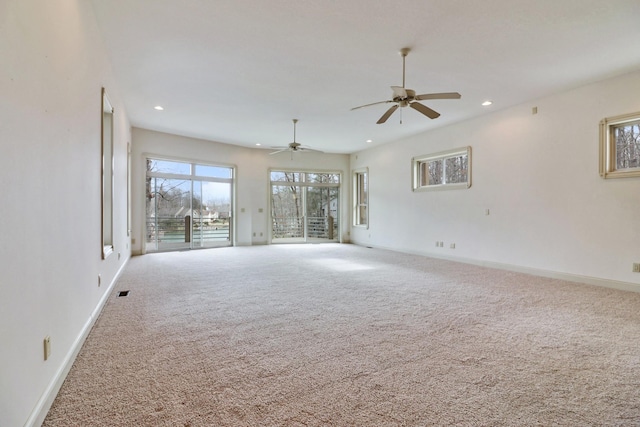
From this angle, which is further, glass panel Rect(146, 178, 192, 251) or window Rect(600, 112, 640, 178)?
glass panel Rect(146, 178, 192, 251)

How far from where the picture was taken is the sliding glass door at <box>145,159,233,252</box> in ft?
25.9

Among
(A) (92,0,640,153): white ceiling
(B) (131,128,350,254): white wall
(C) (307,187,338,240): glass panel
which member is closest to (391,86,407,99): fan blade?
(A) (92,0,640,153): white ceiling

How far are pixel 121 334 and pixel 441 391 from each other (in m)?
2.58

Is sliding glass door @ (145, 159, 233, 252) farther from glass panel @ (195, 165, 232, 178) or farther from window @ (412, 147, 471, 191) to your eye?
window @ (412, 147, 471, 191)

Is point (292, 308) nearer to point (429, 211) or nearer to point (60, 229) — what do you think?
point (60, 229)

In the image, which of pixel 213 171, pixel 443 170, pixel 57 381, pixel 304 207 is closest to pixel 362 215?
pixel 304 207

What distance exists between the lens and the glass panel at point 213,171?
8617 millimetres

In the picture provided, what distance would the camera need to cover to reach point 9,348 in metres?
1.35

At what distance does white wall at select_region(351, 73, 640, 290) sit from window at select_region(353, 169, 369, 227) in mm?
2503

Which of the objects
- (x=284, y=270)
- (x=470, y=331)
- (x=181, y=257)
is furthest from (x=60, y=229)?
(x=181, y=257)

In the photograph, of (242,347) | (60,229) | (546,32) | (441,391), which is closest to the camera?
(441,391)

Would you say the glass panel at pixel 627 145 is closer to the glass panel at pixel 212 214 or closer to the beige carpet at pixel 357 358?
the beige carpet at pixel 357 358

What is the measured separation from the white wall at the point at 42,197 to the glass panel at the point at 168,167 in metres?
5.23

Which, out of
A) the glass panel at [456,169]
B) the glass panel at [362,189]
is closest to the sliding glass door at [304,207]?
the glass panel at [362,189]
